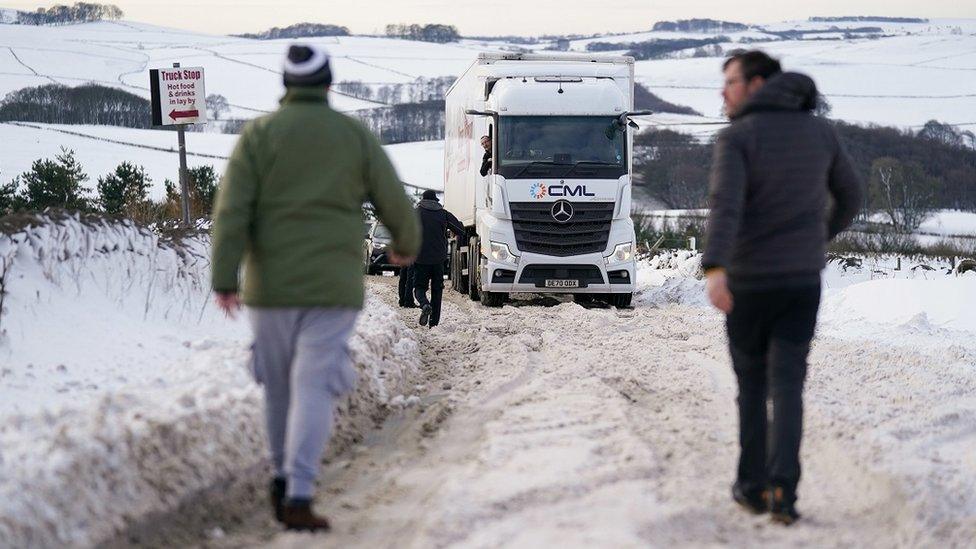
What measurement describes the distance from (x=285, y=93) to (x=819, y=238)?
96.0 inches

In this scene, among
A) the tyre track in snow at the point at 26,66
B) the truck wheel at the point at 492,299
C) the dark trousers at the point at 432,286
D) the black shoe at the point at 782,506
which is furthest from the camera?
the tyre track in snow at the point at 26,66

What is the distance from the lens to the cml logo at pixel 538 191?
18359 mm

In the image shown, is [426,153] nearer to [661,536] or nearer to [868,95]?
[868,95]

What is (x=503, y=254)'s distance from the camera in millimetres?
18672

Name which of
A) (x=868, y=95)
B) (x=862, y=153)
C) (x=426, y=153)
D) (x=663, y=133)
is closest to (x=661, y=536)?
(x=862, y=153)

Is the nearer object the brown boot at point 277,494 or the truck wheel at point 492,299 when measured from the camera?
the brown boot at point 277,494

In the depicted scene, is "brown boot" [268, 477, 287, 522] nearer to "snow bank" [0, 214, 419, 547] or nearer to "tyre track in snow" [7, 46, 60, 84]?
"snow bank" [0, 214, 419, 547]

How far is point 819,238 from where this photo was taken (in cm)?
542

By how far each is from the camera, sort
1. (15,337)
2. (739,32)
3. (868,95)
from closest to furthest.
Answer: (15,337)
(868,95)
(739,32)

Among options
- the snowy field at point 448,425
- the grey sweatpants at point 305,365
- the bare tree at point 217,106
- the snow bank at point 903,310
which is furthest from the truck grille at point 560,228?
the bare tree at point 217,106

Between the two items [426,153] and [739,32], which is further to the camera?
[739,32]

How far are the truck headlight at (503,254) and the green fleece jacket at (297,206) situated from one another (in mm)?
13427

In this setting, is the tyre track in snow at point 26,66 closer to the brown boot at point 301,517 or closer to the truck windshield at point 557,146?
the truck windshield at point 557,146

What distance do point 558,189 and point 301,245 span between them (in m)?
13.5
